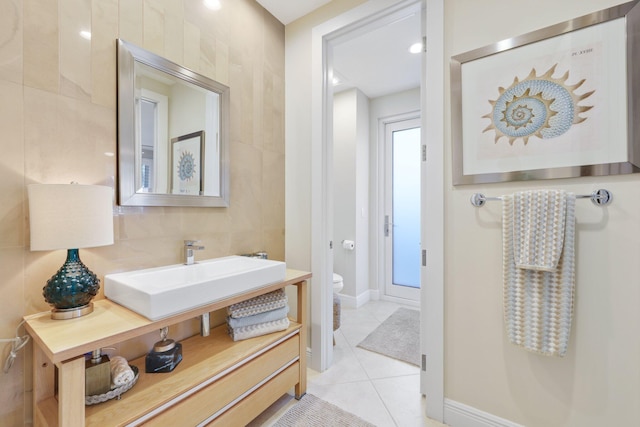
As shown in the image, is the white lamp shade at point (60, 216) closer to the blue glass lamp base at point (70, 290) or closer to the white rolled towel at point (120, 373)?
the blue glass lamp base at point (70, 290)

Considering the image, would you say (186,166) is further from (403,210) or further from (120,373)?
(403,210)

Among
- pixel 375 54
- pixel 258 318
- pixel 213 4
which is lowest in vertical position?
pixel 258 318

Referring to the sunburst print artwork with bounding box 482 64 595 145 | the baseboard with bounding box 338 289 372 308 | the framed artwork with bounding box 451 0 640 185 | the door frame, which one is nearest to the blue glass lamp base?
the door frame

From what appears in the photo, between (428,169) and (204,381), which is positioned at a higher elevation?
(428,169)

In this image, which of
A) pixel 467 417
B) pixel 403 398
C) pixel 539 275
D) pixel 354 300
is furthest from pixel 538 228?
pixel 354 300

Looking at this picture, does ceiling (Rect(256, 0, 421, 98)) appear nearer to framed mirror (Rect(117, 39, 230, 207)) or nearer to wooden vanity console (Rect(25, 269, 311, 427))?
framed mirror (Rect(117, 39, 230, 207))

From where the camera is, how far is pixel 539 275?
125 centimetres

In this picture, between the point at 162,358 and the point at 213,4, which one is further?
the point at 213,4

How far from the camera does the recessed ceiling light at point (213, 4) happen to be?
5.52 ft

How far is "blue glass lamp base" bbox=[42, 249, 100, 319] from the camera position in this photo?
1000mm

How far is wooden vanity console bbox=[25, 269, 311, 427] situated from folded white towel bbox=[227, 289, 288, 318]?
13 cm

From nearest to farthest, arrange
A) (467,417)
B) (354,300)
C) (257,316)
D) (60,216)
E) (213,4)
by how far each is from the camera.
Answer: (60,216), (467,417), (257,316), (213,4), (354,300)

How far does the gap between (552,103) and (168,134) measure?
188 cm

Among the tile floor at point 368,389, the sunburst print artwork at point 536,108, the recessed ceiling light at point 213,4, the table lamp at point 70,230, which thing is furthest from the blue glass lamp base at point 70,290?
the sunburst print artwork at point 536,108
